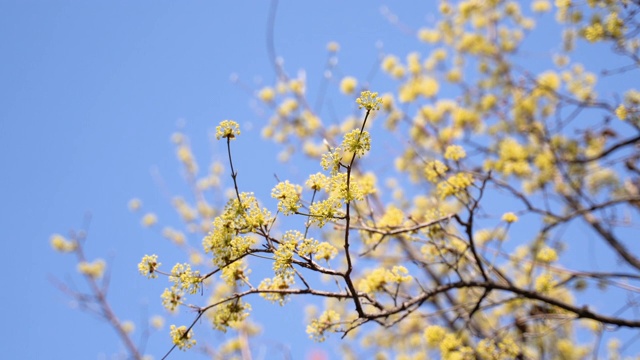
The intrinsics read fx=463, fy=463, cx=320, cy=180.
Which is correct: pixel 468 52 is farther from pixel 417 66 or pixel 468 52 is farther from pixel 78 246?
pixel 78 246

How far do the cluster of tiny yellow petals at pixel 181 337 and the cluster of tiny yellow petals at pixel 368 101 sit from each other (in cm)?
133

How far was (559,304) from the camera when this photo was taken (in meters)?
2.91

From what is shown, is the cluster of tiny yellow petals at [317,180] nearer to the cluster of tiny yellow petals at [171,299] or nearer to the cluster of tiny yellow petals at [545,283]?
the cluster of tiny yellow petals at [171,299]

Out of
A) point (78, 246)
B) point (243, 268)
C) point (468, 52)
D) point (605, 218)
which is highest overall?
point (468, 52)

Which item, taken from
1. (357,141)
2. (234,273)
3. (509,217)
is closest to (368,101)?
(357,141)

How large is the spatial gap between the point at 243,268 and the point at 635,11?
3534mm

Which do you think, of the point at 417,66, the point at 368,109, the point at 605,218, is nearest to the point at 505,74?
the point at 417,66

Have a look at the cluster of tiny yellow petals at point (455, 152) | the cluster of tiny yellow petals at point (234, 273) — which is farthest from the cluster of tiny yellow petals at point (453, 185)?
the cluster of tiny yellow petals at point (234, 273)

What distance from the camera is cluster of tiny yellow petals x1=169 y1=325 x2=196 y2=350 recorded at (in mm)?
2189

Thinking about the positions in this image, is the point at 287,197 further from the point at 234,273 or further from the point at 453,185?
the point at 453,185

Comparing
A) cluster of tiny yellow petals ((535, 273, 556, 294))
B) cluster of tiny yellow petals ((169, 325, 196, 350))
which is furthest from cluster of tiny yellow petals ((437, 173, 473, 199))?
cluster of tiny yellow petals ((169, 325, 196, 350))

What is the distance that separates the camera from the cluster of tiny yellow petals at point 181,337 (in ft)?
7.18

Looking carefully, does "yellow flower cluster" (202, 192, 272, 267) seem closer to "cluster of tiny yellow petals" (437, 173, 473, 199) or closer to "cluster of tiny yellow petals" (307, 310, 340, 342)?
"cluster of tiny yellow petals" (307, 310, 340, 342)

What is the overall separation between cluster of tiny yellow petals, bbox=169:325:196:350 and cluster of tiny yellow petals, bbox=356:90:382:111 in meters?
1.33
